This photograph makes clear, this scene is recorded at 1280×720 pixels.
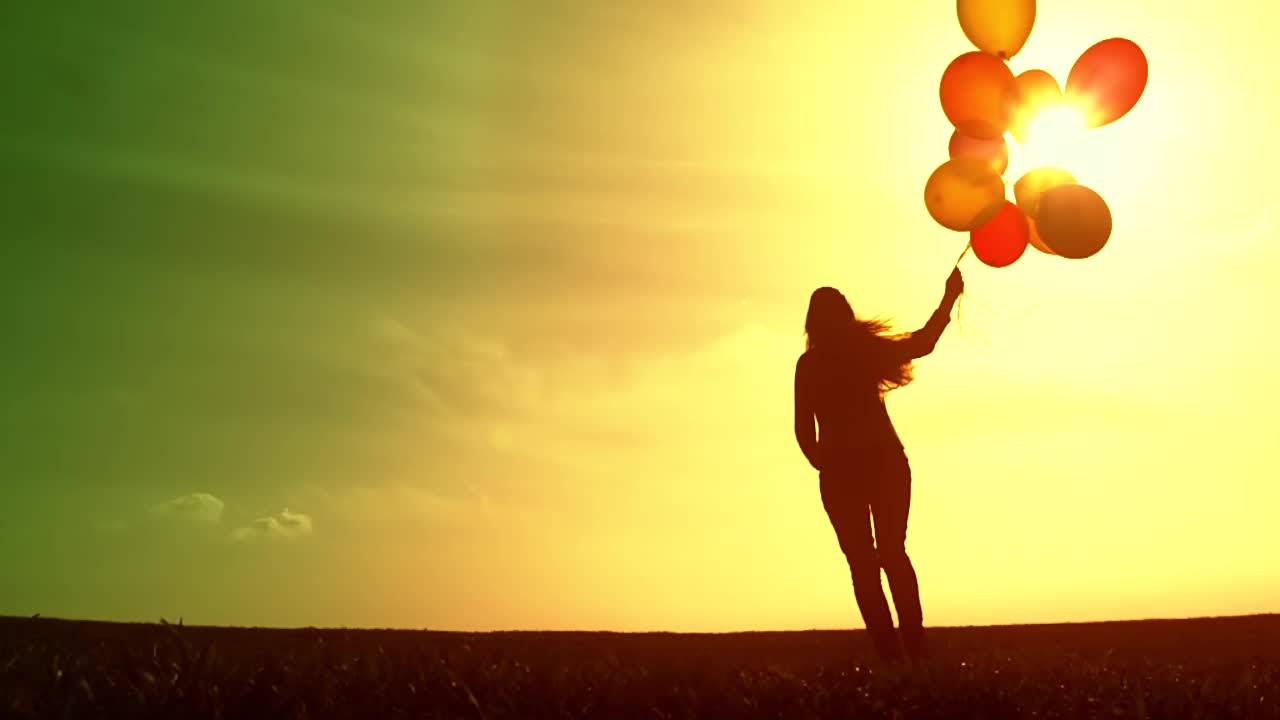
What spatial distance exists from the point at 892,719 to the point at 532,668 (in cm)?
187

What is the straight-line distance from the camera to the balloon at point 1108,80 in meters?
7.16

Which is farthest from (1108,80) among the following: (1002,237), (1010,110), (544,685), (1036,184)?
(544,685)

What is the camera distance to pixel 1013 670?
5.51 meters

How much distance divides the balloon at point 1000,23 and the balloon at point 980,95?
0.52 ft

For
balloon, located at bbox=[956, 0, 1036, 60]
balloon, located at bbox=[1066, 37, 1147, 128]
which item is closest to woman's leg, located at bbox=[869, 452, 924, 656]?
balloon, located at bbox=[1066, 37, 1147, 128]

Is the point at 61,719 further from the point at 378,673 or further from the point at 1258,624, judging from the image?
the point at 1258,624

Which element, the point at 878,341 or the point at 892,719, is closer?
the point at 892,719

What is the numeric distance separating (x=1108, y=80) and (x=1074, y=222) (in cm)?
103

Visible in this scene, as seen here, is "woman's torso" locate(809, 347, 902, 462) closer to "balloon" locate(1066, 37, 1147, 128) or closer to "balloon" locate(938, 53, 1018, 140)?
"balloon" locate(938, 53, 1018, 140)

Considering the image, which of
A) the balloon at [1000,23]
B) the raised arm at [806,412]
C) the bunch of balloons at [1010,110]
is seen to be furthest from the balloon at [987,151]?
the raised arm at [806,412]

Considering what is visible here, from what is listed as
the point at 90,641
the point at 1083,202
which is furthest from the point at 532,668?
the point at 1083,202

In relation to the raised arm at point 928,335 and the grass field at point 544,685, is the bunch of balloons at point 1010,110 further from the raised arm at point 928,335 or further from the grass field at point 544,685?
the grass field at point 544,685

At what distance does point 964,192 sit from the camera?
7.09 metres

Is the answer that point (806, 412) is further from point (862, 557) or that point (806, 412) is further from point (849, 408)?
point (862, 557)
